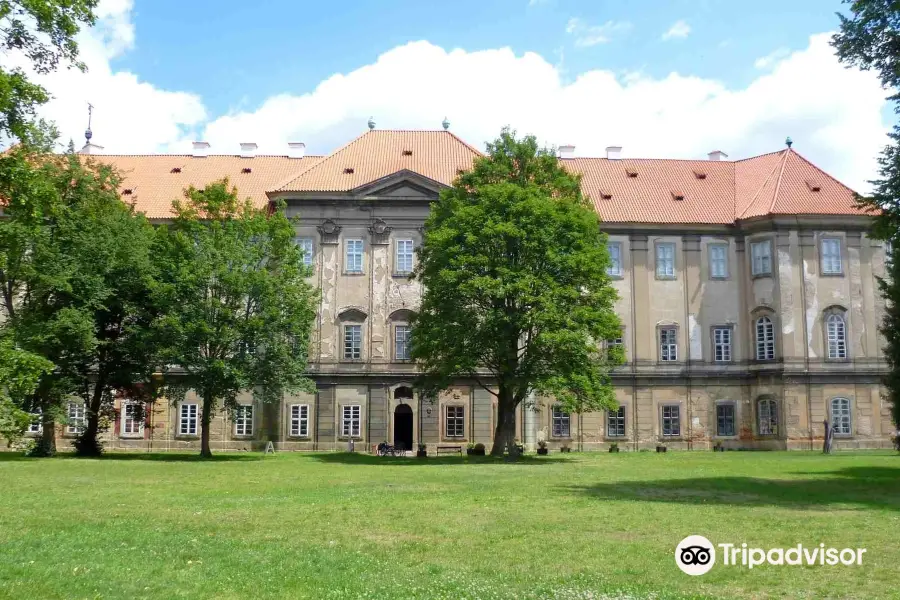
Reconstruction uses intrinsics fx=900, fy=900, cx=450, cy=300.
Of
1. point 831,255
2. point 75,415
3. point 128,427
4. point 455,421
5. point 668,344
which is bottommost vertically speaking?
point 128,427

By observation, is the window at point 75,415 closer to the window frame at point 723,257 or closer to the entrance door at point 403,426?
the entrance door at point 403,426

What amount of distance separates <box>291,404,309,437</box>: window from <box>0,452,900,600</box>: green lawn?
2001 centimetres

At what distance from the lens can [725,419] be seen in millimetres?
48031

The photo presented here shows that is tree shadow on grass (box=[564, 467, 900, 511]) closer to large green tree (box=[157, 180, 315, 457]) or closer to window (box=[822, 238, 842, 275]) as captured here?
large green tree (box=[157, 180, 315, 457])

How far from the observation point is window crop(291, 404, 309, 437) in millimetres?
46312

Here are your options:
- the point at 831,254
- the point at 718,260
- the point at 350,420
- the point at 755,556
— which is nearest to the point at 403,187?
the point at 350,420

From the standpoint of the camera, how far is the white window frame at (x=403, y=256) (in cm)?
4719

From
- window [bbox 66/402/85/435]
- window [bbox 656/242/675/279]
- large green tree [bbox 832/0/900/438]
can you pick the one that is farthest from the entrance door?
large green tree [bbox 832/0/900/438]

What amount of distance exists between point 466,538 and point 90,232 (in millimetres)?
29869

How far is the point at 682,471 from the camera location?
28.2 m

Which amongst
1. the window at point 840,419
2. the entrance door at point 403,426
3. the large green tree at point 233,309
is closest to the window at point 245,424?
the large green tree at point 233,309

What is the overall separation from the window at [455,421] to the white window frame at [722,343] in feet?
46.1

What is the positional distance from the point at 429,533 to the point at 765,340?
37.5m

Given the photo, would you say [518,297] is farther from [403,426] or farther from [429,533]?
[429,533]
